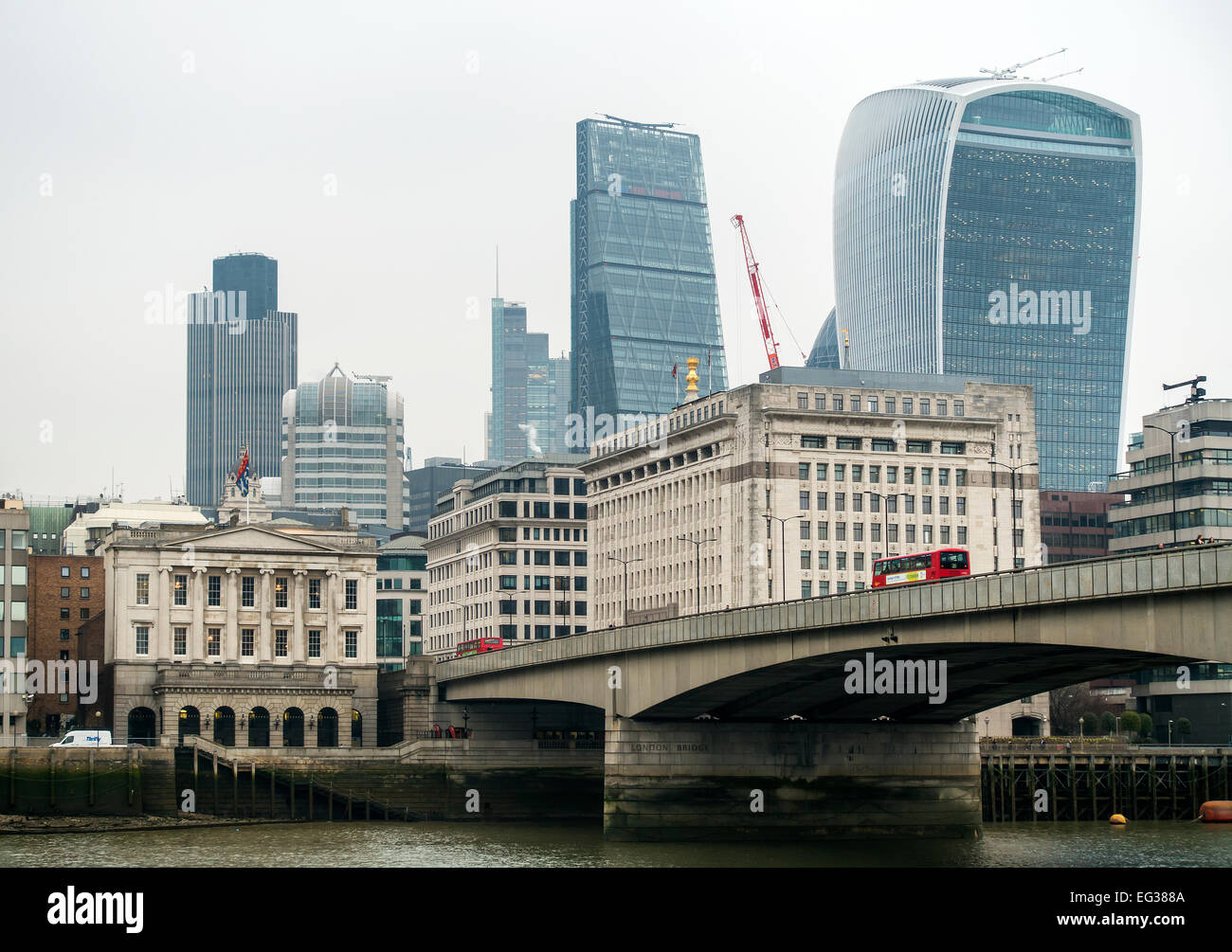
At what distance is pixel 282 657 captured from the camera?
14062 centimetres

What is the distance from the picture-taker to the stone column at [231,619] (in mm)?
138750

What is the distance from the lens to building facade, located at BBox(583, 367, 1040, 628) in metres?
148

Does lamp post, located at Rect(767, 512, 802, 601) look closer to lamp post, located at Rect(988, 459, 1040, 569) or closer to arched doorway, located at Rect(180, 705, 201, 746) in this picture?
lamp post, located at Rect(988, 459, 1040, 569)

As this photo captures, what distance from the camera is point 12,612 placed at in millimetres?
117062

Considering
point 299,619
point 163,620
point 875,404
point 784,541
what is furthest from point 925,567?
point 163,620

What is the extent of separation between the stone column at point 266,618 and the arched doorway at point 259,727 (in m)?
5.98

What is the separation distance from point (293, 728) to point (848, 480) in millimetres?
49335

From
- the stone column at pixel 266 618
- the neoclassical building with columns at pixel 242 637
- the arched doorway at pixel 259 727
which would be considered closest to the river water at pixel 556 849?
the arched doorway at pixel 259 727

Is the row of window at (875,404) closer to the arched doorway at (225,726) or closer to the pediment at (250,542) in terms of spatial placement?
the pediment at (250,542)

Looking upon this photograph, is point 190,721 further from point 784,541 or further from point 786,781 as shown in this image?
point 786,781

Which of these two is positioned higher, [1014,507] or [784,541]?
[1014,507]
